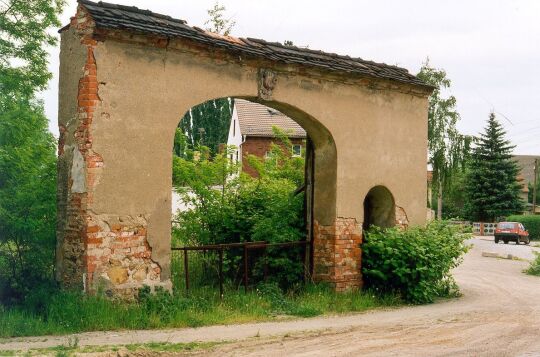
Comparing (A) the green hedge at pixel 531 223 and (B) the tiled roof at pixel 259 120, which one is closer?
(B) the tiled roof at pixel 259 120

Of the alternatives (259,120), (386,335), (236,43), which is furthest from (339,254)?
(259,120)

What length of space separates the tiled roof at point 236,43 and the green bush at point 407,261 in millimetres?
3338

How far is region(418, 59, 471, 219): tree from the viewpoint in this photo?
3544 cm

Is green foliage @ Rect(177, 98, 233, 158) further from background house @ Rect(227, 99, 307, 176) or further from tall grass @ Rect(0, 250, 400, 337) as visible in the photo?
tall grass @ Rect(0, 250, 400, 337)

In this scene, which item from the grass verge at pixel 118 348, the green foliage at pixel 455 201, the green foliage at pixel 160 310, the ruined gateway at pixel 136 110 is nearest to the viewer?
the grass verge at pixel 118 348

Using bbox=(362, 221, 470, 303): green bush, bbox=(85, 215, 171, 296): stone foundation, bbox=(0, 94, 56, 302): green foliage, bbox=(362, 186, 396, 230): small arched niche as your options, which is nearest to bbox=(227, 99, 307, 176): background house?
bbox=(362, 186, 396, 230): small arched niche

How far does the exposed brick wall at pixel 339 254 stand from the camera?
11.8m

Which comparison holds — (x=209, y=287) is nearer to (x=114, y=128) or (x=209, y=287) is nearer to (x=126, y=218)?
(x=126, y=218)

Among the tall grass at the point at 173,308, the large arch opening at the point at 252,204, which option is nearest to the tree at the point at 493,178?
the large arch opening at the point at 252,204

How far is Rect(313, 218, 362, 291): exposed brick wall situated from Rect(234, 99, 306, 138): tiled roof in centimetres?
2348

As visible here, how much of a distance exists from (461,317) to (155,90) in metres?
6.53

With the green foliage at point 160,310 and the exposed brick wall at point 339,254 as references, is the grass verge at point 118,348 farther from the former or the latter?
the exposed brick wall at point 339,254

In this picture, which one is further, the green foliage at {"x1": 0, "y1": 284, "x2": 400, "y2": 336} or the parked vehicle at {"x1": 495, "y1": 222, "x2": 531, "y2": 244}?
the parked vehicle at {"x1": 495, "y1": 222, "x2": 531, "y2": 244}

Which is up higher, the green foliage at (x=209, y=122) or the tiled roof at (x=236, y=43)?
the green foliage at (x=209, y=122)
